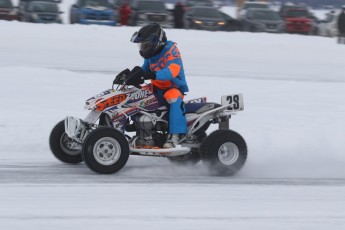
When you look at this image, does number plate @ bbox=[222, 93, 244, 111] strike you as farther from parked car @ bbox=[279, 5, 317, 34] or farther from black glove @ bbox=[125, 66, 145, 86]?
parked car @ bbox=[279, 5, 317, 34]

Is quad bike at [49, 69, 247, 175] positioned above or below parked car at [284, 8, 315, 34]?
below

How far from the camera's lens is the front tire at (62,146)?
966 cm

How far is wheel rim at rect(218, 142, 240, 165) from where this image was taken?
9.51m

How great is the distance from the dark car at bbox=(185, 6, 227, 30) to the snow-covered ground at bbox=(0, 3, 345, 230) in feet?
28.7

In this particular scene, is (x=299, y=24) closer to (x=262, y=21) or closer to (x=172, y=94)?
(x=262, y=21)

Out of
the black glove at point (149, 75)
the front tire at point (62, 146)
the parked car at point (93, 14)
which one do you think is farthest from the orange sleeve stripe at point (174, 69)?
the parked car at point (93, 14)

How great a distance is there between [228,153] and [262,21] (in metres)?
24.2

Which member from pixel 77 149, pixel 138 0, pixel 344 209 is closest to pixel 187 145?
pixel 77 149

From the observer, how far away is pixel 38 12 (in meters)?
30.6

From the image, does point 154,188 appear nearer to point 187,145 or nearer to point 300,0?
point 187,145

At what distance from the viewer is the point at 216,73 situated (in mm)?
21594

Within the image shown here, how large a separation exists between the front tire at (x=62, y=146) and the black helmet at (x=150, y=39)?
1371 mm

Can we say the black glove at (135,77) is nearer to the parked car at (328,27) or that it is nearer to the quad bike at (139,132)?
the quad bike at (139,132)

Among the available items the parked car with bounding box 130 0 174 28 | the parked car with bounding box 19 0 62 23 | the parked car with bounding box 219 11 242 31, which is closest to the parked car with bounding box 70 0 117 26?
the parked car with bounding box 19 0 62 23
